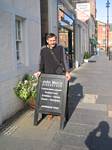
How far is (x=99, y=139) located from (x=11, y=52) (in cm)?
307

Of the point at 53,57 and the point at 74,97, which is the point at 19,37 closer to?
the point at 53,57

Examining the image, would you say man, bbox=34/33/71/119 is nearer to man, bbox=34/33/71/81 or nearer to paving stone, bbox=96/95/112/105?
man, bbox=34/33/71/81

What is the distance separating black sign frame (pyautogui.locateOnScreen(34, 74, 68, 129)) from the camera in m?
6.66

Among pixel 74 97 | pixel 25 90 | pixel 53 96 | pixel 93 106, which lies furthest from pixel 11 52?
pixel 74 97

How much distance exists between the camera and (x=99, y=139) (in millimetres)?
6062

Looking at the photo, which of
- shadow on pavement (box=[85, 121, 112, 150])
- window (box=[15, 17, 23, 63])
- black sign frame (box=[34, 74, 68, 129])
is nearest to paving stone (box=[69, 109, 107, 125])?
shadow on pavement (box=[85, 121, 112, 150])

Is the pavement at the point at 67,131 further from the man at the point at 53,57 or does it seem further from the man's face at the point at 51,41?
the man's face at the point at 51,41

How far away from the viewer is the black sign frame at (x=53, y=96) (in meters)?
6.66

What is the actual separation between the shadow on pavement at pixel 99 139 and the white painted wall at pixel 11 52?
207cm

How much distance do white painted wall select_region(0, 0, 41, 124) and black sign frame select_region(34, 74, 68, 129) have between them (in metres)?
0.87

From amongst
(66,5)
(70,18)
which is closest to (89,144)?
(66,5)

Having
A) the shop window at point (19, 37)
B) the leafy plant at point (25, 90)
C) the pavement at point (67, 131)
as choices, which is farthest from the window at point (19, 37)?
the pavement at point (67, 131)

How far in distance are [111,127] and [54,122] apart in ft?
4.27

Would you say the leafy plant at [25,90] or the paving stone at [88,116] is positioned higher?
the leafy plant at [25,90]
